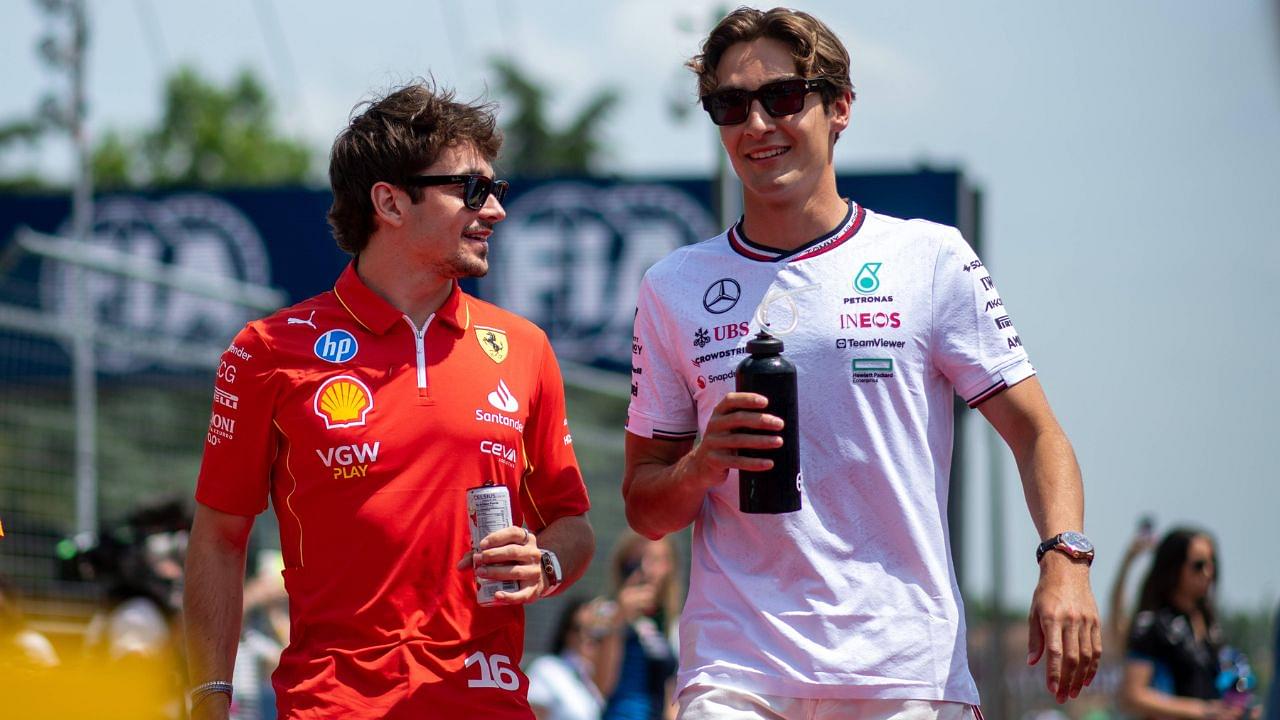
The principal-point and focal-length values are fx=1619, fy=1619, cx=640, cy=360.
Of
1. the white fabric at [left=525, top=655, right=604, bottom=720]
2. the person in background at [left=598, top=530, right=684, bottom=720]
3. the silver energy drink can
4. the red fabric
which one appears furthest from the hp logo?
the white fabric at [left=525, top=655, right=604, bottom=720]

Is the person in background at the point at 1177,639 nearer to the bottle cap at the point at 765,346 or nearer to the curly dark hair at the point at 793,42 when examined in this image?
the curly dark hair at the point at 793,42

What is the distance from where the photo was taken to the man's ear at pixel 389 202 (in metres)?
4.52

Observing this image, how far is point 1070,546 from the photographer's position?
3.75 m

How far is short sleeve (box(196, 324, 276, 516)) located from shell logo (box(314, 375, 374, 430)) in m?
0.14

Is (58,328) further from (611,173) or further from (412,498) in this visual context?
(611,173)

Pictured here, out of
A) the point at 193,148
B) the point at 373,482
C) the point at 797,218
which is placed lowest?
the point at 373,482

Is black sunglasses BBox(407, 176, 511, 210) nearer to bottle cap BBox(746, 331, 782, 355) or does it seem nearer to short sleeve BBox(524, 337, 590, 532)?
short sleeve BBox(524, 337, 590, 532)

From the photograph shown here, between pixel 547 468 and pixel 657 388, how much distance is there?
451mm

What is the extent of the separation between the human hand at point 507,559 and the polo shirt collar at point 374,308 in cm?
74

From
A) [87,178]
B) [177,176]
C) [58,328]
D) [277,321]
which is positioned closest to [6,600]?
[58,328]

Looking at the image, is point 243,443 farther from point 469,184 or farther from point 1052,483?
point 1052,483

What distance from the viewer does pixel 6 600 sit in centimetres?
739

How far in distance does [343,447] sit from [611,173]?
1666 cm


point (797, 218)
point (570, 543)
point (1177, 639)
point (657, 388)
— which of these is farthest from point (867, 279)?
point (1177, 639)
